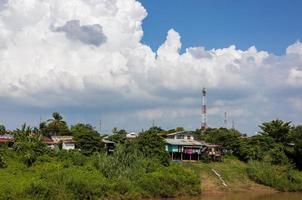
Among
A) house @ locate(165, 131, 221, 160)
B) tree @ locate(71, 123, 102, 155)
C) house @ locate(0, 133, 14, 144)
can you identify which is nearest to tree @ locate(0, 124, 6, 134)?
house @ locate(0, 133, 14, 144)

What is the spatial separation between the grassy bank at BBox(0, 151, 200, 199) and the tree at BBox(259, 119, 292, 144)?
18.8m

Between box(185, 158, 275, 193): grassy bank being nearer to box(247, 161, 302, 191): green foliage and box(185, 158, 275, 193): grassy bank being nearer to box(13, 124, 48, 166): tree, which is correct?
box(247, 161, 302, 191): green foliage

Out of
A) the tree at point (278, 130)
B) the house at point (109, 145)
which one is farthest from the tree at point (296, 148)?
the house at point (109, 145)

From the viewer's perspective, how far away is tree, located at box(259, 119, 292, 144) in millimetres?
64312

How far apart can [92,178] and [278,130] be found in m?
32.6

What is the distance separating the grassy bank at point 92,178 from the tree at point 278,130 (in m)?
18.8

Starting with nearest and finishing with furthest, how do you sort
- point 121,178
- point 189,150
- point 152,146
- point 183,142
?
point 121,178 < point 152,146 < point 189,150 < point 183,142

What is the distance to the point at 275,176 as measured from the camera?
56719mm

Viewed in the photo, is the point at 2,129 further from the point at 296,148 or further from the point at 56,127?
the point at 296,148

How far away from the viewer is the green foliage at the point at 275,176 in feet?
185

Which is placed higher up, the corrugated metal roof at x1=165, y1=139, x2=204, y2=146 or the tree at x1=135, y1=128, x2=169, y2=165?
the corrugated metal roof at x1=165, y1=139, x2=204, y2=146

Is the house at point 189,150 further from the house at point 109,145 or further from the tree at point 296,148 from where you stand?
the tree at point 296,148

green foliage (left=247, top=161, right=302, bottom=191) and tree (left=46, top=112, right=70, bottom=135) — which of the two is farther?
tree (left=46, top=112, right=70, bottom=135)

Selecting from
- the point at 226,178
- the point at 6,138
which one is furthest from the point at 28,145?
the point at 226,178
